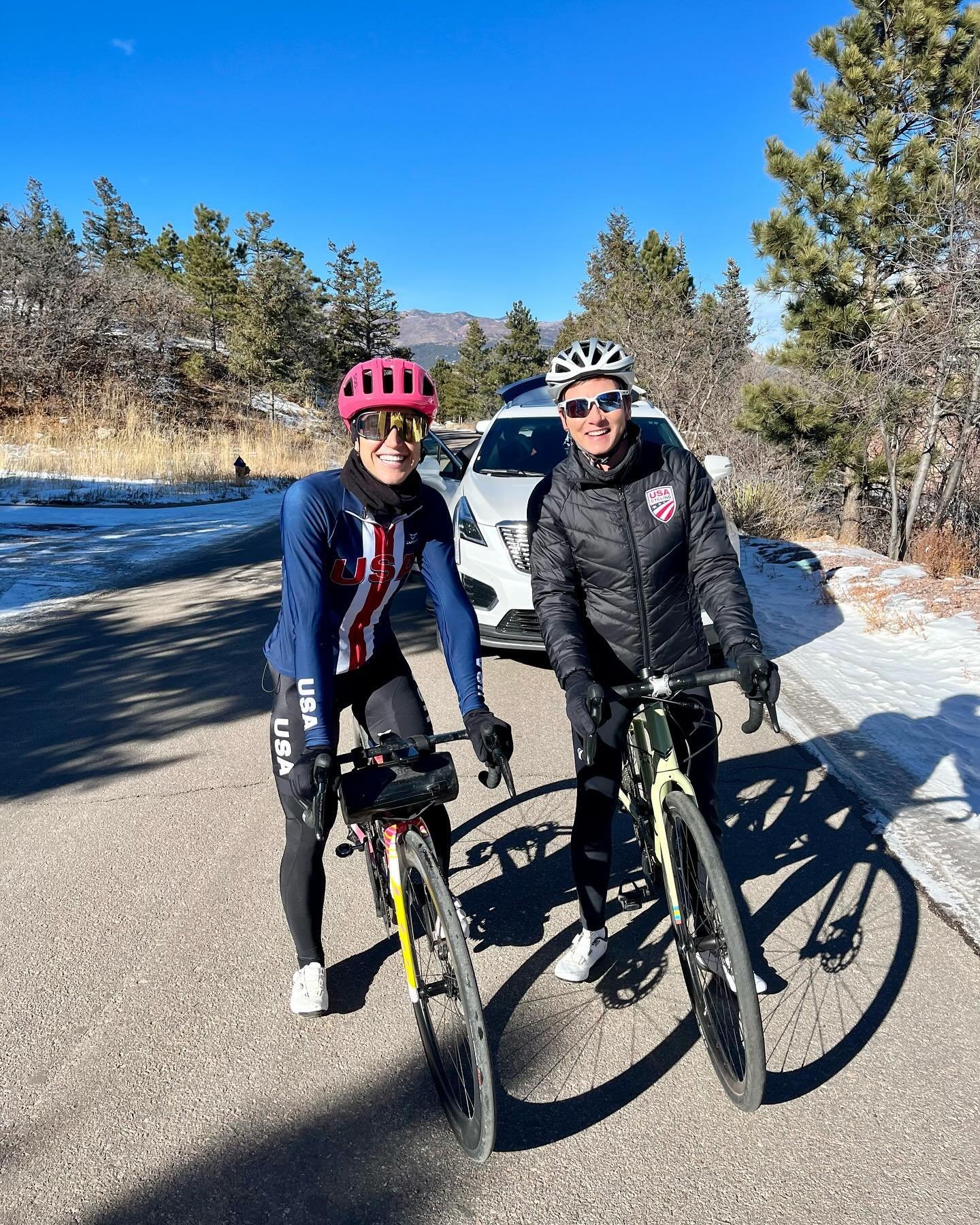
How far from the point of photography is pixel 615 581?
2.68 metres

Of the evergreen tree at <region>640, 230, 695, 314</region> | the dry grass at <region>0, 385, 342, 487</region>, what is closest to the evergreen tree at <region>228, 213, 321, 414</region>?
the dry grass at <region>0, 385, 342, 487</region>

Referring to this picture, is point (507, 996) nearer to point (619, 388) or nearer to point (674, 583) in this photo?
point (674, 583)

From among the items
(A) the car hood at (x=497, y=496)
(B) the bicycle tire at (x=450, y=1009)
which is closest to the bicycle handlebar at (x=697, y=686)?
(B) the bicycle tire at (x=450, y=1009)

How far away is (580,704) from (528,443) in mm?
5282

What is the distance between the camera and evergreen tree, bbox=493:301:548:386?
202ft

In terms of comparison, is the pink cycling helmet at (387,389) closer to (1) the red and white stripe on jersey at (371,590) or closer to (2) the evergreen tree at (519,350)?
(1) the red and white stripe on jersey at (371,590)

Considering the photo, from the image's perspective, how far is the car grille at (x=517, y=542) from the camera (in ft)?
19.2

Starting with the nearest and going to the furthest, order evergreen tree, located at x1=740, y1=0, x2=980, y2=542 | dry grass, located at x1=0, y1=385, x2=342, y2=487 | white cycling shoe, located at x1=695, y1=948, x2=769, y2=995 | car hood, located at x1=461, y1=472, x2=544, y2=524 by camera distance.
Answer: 1. white cycling shoe, located at x1=695, y1=948, x2=769, y2=995
2. car hood, located at x1=461, y1=472, x2=544, y2=524
3. evergreen tree, located at x1=740, y1=0, x2=980, y2=542
4. dry grass, located at x1=0, y1=385, x2=342, y2=487

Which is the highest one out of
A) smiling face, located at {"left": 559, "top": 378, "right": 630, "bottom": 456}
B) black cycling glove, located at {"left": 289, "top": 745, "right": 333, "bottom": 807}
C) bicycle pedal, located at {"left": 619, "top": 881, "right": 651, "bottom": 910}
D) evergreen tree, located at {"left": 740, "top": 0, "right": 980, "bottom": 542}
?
evergreen tree, located at {"left": 740, "top": 0, "right": 980, "bottom": 542}

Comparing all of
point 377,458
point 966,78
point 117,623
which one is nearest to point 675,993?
point 377,458

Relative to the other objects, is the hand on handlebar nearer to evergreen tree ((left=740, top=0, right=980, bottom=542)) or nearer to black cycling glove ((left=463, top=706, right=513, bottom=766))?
black cycling glove ((left=463, top=706, right=513, bottom=766))

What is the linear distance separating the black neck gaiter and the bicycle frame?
1.04 meters

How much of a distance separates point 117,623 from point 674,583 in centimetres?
654

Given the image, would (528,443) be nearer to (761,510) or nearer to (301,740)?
(301,740)
